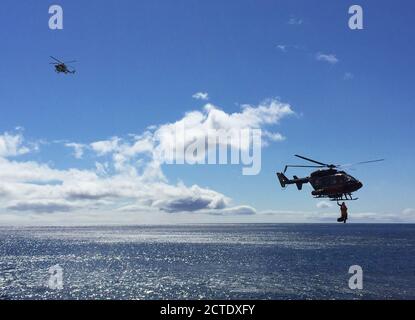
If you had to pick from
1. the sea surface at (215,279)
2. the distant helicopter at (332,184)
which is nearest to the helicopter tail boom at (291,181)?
the distant helicopter at (332,184)

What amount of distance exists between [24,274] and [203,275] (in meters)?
45.4

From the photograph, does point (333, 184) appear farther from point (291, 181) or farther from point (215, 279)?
point (215, 279)

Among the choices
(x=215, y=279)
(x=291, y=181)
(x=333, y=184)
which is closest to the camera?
(x=333, y=184)

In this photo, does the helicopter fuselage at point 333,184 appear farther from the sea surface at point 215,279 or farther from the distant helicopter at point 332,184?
the sea surface at point 215,279

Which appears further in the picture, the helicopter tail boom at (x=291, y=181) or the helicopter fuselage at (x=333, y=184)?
the helicopter tail boom at (x=291, y=181)

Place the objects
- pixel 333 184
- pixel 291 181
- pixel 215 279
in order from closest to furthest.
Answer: pixel 333 184, pixel 291 181, pixel 215 279

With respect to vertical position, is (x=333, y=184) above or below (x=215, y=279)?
above

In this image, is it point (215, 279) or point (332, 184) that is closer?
point (332, 184)

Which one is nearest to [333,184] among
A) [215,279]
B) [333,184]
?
[333,184]

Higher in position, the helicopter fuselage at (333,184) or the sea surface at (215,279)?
the helicopter fuselage at (333,184)

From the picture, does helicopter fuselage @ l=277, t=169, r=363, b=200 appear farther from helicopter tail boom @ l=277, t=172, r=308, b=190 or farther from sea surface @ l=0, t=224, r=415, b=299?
sea surface @ l=0, t=224, r=415, b=299

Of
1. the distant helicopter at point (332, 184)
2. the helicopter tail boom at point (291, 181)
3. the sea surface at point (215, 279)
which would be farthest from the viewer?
the sea surface at point (215, 279)

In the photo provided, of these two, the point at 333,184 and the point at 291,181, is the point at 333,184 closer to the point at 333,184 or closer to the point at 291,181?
the point at 333,184

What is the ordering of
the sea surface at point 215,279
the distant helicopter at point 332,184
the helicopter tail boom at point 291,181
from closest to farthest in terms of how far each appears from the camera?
the distant helicopter at point 332,184 < the helicopter tail boom at point 291,181 < the sea surface at point 215,279
